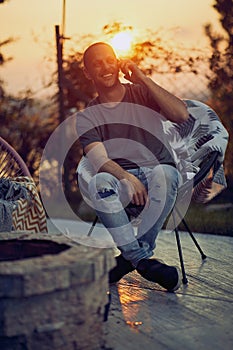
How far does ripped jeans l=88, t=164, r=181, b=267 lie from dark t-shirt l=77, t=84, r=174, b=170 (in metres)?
0.19

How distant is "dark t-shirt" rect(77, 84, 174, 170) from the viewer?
3143 mm

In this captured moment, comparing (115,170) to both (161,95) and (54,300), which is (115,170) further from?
(54,300)

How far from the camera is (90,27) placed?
233 inches

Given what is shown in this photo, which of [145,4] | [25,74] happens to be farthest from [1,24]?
[145,4]

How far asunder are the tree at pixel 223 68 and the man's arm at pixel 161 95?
8.62 ft

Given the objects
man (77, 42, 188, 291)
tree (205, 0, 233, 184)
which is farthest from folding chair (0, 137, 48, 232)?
tree (205, 0, 233, 184)

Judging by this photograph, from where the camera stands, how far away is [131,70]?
122 inches

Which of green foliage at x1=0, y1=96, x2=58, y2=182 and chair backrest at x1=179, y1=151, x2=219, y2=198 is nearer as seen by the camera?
chair backrest at x1=179, y1=151, x2=219, y2=198

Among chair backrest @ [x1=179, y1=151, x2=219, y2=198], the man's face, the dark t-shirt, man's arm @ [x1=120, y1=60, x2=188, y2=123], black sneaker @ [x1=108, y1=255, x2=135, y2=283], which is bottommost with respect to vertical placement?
black sneaker @ [x1=108, y1=255, x2=135, y2=283]

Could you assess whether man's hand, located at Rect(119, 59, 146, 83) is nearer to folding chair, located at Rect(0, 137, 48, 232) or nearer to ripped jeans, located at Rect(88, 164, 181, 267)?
ripped jeans, located at Rect(88, 164, 181, 267)

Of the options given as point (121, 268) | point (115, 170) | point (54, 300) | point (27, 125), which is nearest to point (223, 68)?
point (27, 125)

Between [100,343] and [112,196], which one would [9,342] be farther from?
[112,196]

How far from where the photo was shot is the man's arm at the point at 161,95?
10.0ft

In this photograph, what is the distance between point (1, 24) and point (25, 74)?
542 mm
